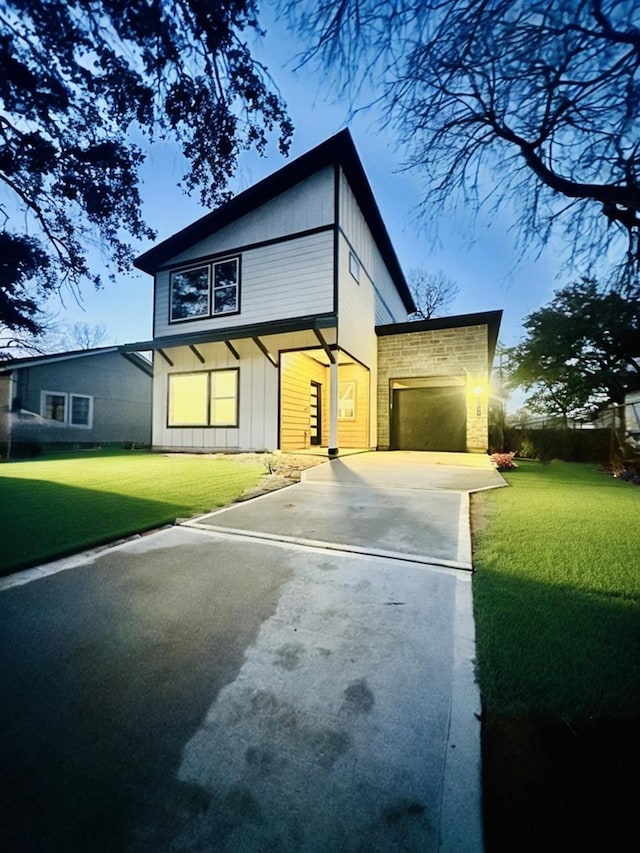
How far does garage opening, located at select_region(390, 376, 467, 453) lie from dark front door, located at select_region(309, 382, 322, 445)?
267 cm

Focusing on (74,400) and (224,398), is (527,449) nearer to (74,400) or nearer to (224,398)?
(224,398)

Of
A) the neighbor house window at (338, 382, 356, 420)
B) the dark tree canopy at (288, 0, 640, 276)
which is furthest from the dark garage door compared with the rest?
the dark tree canopy at (288, 0, 640, 276)

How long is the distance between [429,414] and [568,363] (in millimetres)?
11010

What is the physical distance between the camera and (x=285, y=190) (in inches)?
365

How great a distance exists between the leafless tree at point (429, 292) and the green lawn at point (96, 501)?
19.1m

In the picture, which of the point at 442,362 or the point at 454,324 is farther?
the point at 442,362

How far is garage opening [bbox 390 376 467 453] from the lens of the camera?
1019cm

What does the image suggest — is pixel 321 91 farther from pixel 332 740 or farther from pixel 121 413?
pixel 121 413

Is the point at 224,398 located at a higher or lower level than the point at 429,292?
lower

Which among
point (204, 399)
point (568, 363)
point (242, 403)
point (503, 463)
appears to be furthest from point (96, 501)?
point (568, 363)

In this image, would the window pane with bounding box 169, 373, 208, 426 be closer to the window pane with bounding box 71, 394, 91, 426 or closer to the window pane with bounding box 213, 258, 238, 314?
the window pane with bounding box 213, 258, 238, 314

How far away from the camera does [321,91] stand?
2.83 metres

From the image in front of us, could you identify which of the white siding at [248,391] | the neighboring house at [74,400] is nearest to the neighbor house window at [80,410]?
the neighboring house at [74,400]

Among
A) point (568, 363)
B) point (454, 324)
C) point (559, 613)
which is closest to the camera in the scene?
point (559, 613)
